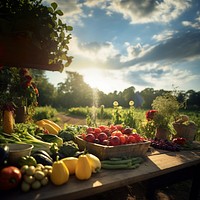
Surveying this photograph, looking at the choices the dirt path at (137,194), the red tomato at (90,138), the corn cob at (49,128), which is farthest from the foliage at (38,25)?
the dirt path at (137,194)

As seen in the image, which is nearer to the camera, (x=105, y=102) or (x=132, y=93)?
(x=105, y=102)

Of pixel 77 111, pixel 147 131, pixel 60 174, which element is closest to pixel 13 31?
pixel 60 174

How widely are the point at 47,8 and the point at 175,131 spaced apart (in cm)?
313

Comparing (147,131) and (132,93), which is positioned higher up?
(132,93)

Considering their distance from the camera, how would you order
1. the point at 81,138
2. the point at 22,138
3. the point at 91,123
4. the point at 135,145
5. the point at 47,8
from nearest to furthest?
the point at 47,8
the point at 22,138
the point at 135,145
the point at 81,138
the point at 91,123

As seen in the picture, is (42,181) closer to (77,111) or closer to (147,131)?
(147,131)

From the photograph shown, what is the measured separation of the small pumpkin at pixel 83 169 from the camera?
1.56 metres

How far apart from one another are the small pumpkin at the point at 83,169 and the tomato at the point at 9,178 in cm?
45

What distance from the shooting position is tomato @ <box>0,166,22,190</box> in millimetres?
1295

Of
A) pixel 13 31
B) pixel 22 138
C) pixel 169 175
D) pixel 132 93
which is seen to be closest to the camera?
pixel 13 31

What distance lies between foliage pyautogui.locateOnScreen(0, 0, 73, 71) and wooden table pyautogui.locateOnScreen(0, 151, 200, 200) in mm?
1014

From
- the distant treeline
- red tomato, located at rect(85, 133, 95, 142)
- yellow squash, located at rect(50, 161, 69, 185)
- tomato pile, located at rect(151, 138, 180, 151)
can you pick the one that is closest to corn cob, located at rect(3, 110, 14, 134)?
red tomato, located at rect(85, 133, 95, 142)

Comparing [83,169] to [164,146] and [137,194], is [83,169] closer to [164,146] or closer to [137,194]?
[164,146]

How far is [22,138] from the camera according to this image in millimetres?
2021
